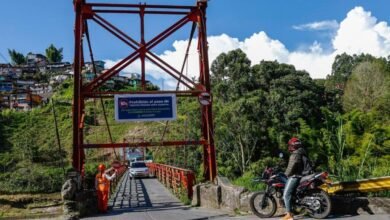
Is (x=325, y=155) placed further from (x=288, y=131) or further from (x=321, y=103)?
(x=321, y=103)

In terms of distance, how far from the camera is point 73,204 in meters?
11.9

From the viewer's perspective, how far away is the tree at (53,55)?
12706cm

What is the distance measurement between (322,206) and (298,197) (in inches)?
18.5

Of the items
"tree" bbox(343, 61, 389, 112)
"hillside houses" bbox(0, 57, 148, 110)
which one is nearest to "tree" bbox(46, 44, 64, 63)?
"hillside houses" bbox(0, 57, 148, 110)

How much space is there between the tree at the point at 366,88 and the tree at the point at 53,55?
9449cm

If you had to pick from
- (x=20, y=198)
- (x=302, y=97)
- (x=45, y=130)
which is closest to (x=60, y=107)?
(x=45, y=130)

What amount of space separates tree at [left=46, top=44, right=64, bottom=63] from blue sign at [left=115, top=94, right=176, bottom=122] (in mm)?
118323

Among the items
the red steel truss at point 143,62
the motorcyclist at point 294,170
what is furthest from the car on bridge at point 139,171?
the motorcyclist at point 294,170

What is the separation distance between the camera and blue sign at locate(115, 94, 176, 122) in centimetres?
1527

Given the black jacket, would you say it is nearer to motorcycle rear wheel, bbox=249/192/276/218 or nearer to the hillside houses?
motorcycle rear wheel, bbox=249/192/276/218

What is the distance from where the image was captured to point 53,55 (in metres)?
127

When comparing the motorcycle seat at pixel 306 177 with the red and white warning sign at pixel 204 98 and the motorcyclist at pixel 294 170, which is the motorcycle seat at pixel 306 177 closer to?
the motorcyclist at pixel 294 170

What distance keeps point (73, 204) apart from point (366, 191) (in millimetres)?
7048

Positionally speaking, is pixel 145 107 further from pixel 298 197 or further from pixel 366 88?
pixel 366 88
